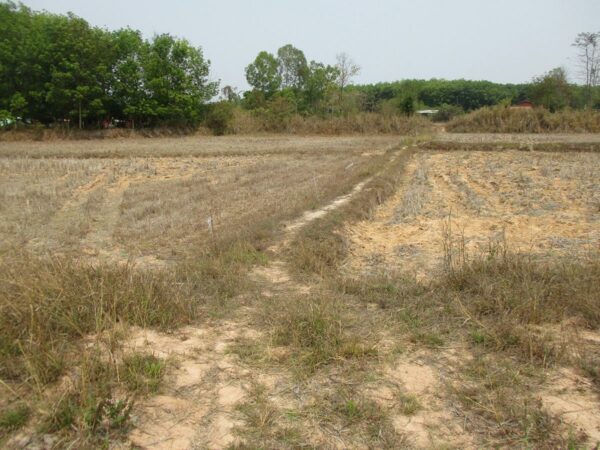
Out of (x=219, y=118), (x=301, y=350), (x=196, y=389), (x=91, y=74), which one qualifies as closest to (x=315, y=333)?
(x=301, y=350)

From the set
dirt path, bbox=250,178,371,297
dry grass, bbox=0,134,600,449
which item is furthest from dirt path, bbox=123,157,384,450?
dirt path, bbox=250,178,371,297

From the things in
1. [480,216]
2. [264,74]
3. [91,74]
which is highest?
[264,74]

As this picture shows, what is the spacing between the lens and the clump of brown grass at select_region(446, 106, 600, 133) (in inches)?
1208

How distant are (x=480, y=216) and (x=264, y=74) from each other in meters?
48.4

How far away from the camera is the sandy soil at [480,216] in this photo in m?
6.20

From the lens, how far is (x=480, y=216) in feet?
28.3

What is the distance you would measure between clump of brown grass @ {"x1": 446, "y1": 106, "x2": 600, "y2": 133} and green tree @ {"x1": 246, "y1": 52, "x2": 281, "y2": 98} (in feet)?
86.1

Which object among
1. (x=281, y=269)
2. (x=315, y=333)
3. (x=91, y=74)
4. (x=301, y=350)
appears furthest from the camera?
(x=91, y=74)

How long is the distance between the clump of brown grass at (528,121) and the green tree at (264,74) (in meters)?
26.3

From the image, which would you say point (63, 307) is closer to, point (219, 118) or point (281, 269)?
point (281, 269)

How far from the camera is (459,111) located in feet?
156

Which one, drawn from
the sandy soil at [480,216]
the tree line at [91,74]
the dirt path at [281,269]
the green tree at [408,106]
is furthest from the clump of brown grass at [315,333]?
the green tree at [408,106]

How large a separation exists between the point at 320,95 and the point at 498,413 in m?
53.2

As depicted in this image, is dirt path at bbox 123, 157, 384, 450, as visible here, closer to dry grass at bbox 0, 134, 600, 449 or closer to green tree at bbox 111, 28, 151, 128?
dry grass at bbox 0, 134, 600, 449
